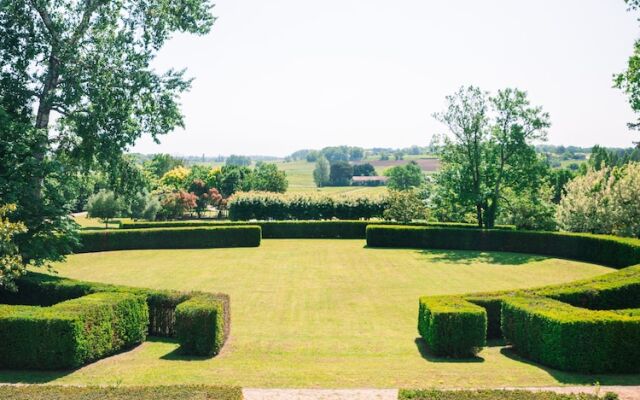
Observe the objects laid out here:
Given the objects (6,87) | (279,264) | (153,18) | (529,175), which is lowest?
(279,264)

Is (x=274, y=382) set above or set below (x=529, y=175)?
below

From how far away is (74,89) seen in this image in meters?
23.1

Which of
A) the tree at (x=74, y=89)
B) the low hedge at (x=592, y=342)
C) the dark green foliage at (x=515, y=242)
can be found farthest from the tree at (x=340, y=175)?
the low hedge at (x=592, y=342)

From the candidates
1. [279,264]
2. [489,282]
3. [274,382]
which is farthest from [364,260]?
[274,382]

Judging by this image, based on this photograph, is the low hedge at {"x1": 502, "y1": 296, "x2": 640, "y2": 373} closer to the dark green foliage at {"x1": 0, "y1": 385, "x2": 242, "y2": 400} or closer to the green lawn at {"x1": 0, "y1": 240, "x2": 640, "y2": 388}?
the green lawn at {"x1": 0, "y1": 240, "x2": 640, "y2": 388}

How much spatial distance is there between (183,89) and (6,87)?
23.9 ft

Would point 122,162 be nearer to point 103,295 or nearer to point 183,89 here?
point 183,89

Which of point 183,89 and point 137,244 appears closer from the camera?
point 183,89

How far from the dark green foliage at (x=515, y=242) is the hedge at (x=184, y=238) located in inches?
362

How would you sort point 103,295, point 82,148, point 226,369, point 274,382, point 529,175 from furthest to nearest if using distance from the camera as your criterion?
point 529,175, point 82,148, point 103,295, point 226,369, point 274,382

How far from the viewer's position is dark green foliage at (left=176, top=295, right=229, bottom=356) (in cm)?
1462

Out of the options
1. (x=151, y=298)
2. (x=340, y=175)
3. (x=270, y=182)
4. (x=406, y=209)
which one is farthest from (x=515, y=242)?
(x=340, y=175)

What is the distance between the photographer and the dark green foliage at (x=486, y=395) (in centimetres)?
978

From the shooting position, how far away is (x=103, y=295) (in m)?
16.1
